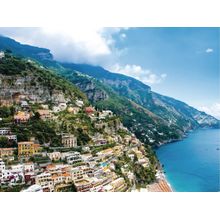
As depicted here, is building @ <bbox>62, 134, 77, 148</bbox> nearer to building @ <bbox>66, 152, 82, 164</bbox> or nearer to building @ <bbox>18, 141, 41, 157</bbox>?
building @ <bbox>66, 152, 82, 164</bbox>

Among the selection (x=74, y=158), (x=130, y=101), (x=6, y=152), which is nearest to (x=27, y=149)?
(x=6, y=152)

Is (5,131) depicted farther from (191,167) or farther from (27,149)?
(191,167)

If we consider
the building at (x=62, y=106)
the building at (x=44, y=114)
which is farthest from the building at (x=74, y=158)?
the building at (x=62, y=106)

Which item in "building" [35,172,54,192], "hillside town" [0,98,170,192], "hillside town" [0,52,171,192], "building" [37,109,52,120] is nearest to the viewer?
"building" [35,172,54,192]

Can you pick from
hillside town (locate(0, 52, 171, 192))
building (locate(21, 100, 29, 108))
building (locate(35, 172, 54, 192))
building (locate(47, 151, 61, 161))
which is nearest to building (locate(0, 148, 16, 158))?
hillside town (locate(0, 52, 171, 192))

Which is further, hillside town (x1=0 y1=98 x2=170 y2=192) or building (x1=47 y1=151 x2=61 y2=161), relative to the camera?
building (x1=47 y1=151 x2=61 y2=161)
